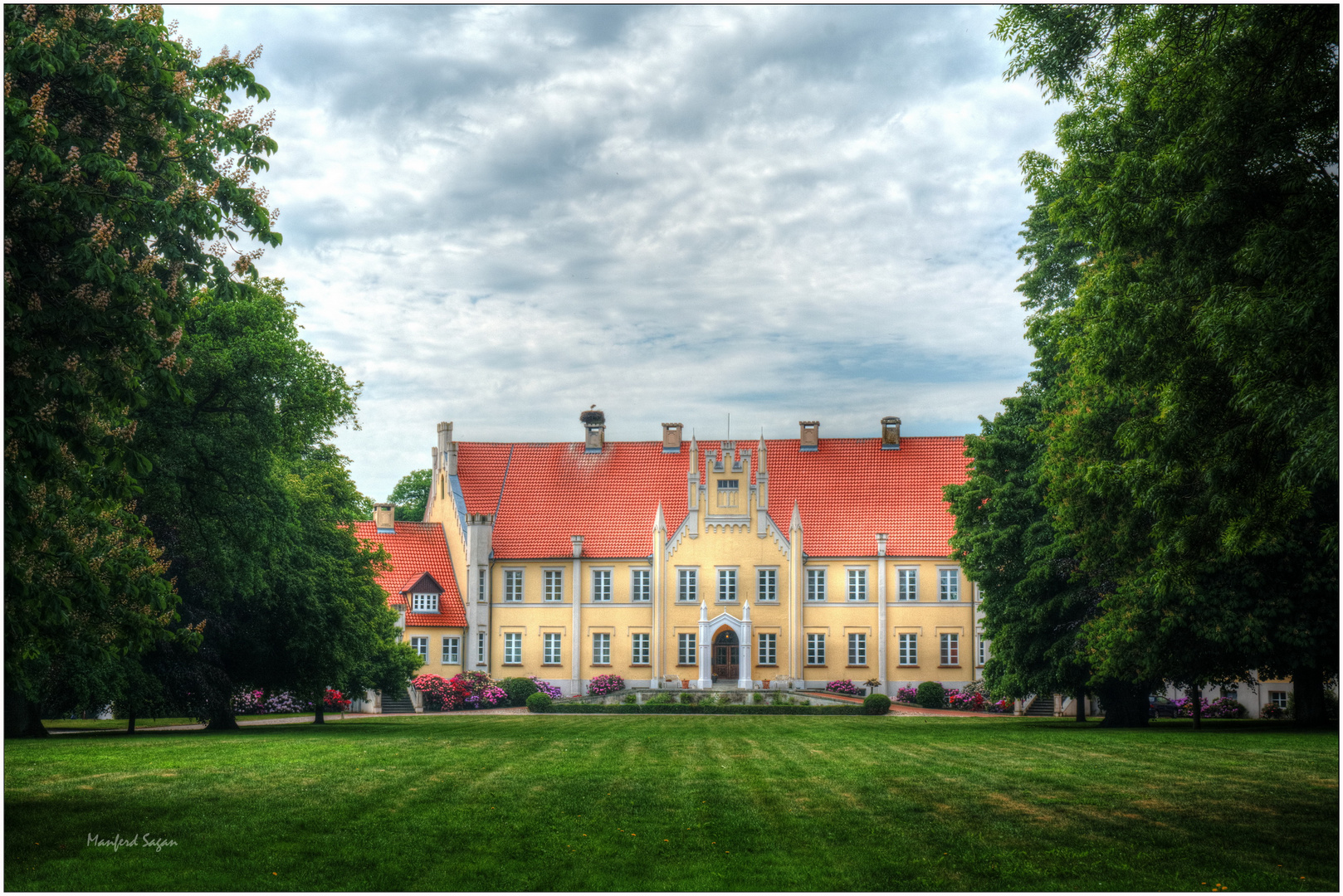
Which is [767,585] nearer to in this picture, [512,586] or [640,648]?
[640,648]

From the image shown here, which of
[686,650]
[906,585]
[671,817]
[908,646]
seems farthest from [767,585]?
[671,817]

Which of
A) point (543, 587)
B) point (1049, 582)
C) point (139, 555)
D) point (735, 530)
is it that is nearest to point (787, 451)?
point (735, 530)

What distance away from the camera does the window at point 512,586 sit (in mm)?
58438

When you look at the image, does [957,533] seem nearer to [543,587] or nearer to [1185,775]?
[1185,775]

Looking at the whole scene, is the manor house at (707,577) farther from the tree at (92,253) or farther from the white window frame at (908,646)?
the tree at (92,253)

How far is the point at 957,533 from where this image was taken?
38.6 meters

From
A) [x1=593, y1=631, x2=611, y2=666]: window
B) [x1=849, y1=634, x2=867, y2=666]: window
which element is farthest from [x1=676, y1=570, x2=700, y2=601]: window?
[x1=849, y1=634, x2=867, y2=666]: window

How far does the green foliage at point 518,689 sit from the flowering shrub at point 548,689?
1105 mm

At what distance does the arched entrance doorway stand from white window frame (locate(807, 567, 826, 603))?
4128 millimetres

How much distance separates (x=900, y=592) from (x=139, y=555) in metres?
45.4

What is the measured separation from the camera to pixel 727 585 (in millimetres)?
57531

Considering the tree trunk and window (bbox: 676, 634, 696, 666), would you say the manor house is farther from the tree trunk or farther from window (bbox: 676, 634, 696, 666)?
the tree trunk

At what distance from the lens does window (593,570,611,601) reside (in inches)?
2297

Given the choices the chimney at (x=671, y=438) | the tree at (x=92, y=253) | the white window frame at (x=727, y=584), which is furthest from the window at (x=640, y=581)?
the tree at (x=92, y=253)
